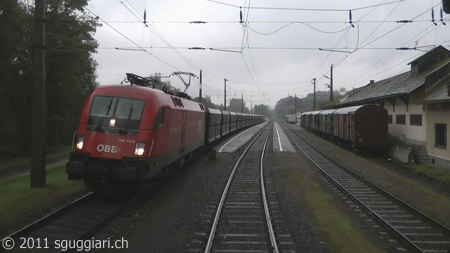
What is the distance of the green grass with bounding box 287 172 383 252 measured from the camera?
5723mm

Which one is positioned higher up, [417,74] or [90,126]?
[417,74]

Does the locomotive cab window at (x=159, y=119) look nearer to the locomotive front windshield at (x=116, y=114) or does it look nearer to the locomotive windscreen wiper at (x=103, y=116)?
the locomotive front windshield at (x=116, y=114)

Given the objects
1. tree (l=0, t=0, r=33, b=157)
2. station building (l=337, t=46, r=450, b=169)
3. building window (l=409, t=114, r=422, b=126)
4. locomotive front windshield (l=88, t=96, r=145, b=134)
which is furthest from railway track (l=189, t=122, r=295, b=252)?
tree (l=0, t=0, r=33, b=157)

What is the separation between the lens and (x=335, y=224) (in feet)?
22.5

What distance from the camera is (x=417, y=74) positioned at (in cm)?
2239

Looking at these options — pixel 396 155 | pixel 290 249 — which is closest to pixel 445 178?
pixel 396 155

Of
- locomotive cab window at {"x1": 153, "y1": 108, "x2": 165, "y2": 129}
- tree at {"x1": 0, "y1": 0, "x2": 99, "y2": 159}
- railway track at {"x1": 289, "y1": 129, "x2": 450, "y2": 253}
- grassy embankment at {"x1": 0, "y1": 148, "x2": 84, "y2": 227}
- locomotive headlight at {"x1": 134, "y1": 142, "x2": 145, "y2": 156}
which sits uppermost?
tree at {"x1": 0, "y1": 0, "x2": 99, "y2": 159}

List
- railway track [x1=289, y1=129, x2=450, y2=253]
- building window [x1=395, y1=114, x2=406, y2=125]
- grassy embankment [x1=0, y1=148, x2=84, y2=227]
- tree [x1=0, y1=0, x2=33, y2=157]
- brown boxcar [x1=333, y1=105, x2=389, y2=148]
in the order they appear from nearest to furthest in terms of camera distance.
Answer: railway track [x1=289, y1=129, x2=450, y2=253], grassy embankment [x1=0, y1=148, x2=84, y2=227], tree [x1=0, y1=0, x2=33, y2=157], brown boxcar [x1=333, y1=105, x2=389, y2=148], building window [x1=395, y1=114, x2=406, y2=125]

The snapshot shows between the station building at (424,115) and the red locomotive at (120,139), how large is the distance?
13.4 m

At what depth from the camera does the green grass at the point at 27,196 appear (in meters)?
6.85

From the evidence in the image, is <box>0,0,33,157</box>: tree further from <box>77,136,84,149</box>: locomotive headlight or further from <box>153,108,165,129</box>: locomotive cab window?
<box>153,108,165,129</box>: locomotive cab window

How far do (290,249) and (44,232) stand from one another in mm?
4867

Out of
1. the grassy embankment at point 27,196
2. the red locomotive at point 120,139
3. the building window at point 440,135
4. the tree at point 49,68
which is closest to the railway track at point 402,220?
the red locomotive at point 120,139

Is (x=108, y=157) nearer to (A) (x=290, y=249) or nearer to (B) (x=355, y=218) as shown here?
(A) (x=290, y=249)
